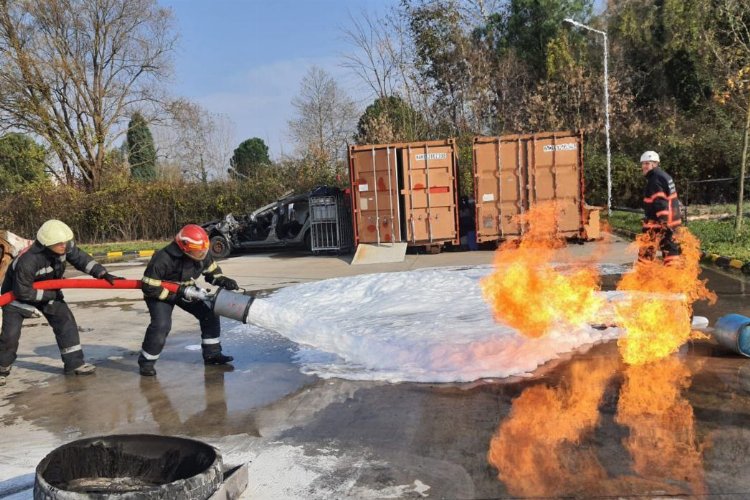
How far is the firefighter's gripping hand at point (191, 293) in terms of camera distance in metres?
6.21

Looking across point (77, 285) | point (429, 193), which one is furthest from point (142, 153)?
point (77, 285)

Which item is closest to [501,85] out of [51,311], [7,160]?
[51,311]

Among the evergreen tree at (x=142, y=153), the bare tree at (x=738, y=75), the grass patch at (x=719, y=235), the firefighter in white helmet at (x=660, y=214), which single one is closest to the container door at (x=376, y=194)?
the grass patch at (x=719, y=235)

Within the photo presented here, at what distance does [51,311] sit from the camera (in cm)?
647

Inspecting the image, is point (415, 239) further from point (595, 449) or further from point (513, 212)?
point (595, 449)

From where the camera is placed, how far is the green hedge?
26125mm

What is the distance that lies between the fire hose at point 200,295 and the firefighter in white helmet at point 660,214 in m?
5.50

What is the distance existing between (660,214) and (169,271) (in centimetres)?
647

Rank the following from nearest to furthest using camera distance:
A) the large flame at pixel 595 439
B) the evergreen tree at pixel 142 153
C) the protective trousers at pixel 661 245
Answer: the large flame at pixel 595 439, the protective trousers at pixel 661 245, the evergreen tree at pixel 142 153

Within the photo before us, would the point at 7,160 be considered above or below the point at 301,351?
above

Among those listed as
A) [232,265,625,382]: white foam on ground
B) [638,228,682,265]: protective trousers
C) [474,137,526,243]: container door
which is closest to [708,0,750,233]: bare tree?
[474,137,526,243]: container door

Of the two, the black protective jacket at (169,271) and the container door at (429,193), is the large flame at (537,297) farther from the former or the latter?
the container door at (429,193)

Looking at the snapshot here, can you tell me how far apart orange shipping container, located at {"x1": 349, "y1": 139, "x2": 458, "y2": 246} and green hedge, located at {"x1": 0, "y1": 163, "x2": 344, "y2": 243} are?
9220 millimetres

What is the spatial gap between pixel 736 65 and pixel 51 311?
16877mm
